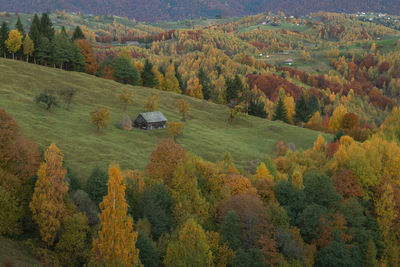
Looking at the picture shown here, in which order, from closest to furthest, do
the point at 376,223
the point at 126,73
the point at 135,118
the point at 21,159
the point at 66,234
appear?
1. the point at 66,234
2. the point at 21,159
3. the point at 376,223
4. the point at 135,118
5. the point at 126,73

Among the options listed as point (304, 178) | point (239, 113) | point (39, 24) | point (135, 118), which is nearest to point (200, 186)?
point (304, 178)

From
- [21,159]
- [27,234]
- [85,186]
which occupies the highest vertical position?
[21,159]

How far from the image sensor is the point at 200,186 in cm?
5300

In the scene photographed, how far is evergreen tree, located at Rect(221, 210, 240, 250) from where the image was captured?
4431 cm

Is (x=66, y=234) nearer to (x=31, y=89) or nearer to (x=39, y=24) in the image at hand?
(x=31, y=89)

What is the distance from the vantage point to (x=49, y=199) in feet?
125

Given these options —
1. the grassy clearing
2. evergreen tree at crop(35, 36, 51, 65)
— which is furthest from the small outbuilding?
evergreen tree at crop(35, 36, 51, 65)

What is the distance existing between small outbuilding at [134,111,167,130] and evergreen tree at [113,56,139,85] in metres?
40.3

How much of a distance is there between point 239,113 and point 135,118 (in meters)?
32.1

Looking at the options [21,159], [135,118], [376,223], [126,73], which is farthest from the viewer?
[126,73]

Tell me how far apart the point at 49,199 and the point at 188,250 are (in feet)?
51.3

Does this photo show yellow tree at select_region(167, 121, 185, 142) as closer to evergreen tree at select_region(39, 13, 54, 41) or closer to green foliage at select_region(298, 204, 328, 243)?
green foliage at select_region(298, 204, 328, 243)

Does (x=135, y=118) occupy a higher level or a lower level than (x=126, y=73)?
lower

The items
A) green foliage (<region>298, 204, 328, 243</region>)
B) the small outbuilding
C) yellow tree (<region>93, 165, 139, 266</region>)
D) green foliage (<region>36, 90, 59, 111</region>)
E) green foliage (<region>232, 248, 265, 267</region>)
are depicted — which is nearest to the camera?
yellow tree (<region>93, 165, 139, 266</region>)
